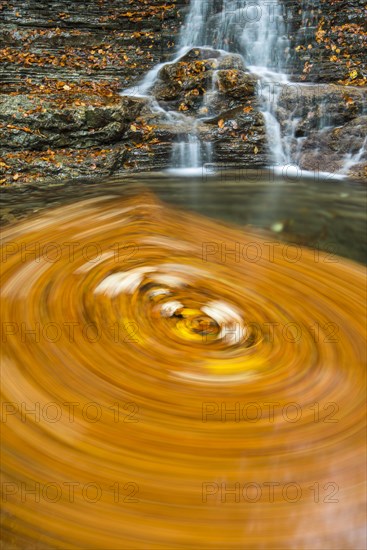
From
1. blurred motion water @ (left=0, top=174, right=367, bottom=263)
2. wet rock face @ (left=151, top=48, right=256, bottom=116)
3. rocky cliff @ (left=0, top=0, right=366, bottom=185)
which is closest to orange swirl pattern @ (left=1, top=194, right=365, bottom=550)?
blurred motion water @ (left=0, top=174, right=367, bottom=263)

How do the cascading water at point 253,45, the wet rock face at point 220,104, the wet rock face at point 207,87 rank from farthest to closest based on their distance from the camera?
the wet rock face at point 207,87 < the cascading water at point 253,45 < the wet rock face at point 220,104

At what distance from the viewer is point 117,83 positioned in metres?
10.7

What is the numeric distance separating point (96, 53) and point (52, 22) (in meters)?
1.53

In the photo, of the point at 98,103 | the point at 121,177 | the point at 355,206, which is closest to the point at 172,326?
the point at 355,206

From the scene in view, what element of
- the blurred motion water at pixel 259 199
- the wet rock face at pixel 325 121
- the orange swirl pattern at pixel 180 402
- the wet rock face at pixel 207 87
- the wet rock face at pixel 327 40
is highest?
the wet rock face at pixel 327 40

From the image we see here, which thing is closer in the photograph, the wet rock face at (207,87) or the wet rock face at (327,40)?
the wet rock face at (207,87)

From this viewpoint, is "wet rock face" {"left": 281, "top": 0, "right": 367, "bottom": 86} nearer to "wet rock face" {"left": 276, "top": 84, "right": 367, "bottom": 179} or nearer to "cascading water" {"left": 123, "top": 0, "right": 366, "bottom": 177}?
"cascading water" {"left": 123, "top": 0, "right": 366, "bottom": 177}

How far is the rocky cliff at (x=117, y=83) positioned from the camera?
7625 mm

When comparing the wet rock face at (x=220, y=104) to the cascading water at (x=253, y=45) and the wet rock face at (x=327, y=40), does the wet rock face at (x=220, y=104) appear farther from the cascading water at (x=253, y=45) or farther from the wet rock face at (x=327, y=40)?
the wet rock face at (x=327, y=40)

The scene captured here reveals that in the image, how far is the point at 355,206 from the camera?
6.39 m

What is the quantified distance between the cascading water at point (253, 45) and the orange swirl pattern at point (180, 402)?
5485 mm

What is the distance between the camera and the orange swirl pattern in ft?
6.18

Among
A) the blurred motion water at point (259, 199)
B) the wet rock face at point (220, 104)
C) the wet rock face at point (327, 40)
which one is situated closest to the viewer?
the blurred motion water at point (259, 199)

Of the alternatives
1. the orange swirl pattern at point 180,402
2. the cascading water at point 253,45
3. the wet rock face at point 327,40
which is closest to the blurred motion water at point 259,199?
the orange swirl pattern at point 180,402
